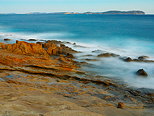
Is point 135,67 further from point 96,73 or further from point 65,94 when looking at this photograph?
point 65,94

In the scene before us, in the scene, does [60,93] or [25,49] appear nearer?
Result: [60,93]

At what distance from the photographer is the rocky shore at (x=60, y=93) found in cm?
625

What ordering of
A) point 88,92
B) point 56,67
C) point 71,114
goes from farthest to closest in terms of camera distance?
point 56,67 → point 88,92 → point 71,114

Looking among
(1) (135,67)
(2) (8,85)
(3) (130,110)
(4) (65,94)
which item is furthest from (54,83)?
(1) (135,67)

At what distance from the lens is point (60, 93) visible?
8.89 meters

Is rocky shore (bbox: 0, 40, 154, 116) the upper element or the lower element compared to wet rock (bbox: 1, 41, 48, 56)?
lower

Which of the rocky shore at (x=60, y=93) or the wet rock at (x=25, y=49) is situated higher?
the wet rock at (x=25, y=49)

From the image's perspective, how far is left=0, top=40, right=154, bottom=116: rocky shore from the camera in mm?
6254

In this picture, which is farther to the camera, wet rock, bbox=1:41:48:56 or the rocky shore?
wet rock, bbox=1:41:48:56

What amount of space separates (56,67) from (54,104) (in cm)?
643

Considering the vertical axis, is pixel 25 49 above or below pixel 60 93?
above

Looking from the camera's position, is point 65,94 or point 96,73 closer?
point 65,94

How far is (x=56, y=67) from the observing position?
13.2m

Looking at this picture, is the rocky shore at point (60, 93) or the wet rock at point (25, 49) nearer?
the rocky shore at point (60, 93)
